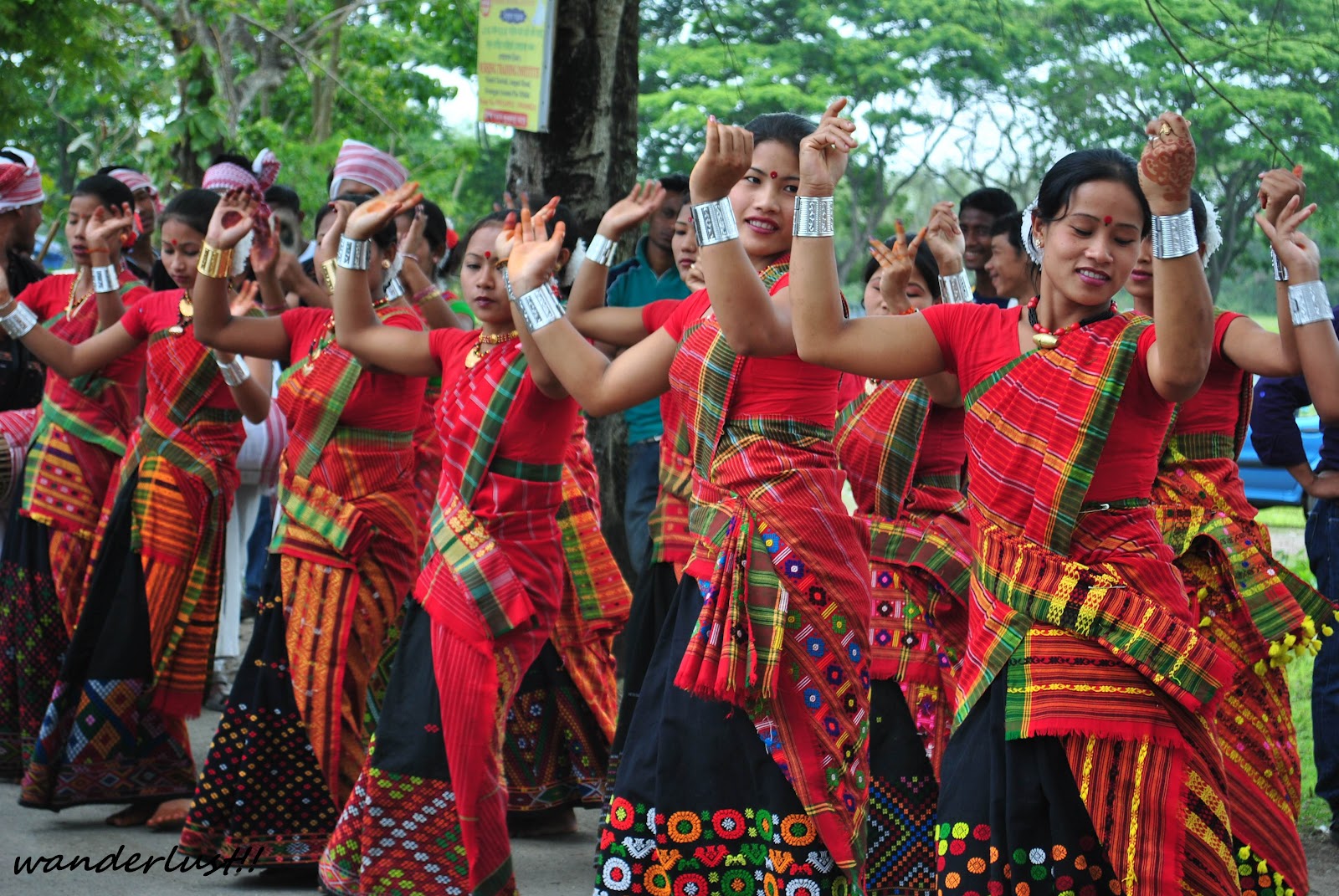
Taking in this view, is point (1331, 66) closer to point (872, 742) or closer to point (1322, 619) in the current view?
point (1322, 619)

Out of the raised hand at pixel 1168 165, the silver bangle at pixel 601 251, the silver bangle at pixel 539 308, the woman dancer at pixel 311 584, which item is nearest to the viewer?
the raised hand at pixel 1168 165

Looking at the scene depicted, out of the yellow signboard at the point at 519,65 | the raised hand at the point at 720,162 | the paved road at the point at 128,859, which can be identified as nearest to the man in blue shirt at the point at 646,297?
the yellow signboard at the point at 519,65

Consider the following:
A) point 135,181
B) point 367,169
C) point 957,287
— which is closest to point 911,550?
point 957,287

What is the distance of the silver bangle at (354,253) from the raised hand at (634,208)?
69 cm

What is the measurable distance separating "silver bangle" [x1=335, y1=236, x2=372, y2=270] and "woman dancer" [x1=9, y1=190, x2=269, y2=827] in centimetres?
107

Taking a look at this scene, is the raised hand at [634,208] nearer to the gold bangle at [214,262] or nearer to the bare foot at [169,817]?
the gold bangle at [214,262]

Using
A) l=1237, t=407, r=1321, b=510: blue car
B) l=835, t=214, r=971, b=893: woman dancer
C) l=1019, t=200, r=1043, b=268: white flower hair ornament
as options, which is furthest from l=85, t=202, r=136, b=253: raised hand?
l=1237, t=407, r=1321, b=510: blue car

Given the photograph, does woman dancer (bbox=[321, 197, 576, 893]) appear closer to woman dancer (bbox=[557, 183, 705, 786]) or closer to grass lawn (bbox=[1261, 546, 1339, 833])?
woman dancer (bbox=[557, 183, 705, 786])

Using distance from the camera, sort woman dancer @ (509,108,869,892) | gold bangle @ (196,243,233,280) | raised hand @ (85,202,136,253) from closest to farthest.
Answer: woman dancer @ (509,108,869,892) → gold bangle @ (196,243,233,280) → raised hand @ (85,202,136,253)

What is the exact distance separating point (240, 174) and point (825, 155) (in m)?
3.31

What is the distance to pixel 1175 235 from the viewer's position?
2.89 meters

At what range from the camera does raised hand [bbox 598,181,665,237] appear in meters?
4.48

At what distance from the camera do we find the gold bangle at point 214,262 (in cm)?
514

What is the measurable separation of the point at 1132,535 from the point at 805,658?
789 mm
